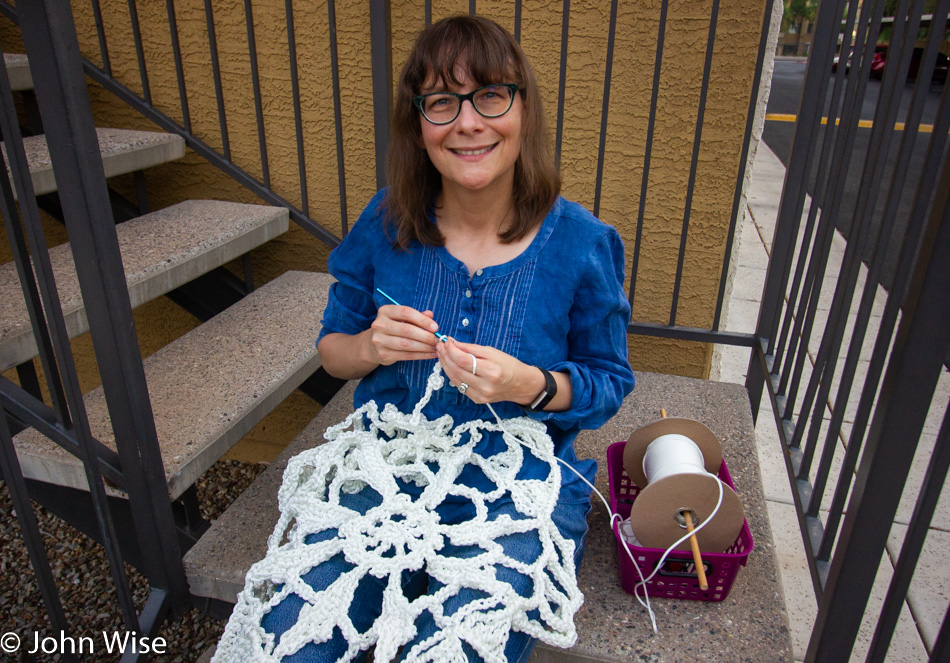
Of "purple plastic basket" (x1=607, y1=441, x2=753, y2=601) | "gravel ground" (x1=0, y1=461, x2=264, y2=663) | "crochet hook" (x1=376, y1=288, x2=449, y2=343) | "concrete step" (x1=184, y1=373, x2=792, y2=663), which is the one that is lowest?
"gravel ground" (x1=0, y1=461, x2=264, y2=663)

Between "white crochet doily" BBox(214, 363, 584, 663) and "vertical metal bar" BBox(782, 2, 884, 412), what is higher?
"vertical metal bar" BBox(782, 2, 884, 412)

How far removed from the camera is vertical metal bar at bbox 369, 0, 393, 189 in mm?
2275

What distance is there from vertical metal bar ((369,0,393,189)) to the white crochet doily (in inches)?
46.0

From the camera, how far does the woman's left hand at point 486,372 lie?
1312 mm

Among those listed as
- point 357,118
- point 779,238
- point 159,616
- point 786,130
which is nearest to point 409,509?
point 159,616

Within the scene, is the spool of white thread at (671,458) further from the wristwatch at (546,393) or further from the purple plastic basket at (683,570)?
the wristwatch at (546,393)

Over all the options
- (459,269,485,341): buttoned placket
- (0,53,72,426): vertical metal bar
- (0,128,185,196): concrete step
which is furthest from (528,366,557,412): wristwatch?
(0,128,185,196): concrete step

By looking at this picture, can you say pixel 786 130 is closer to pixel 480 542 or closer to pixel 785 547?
pixel 785 547

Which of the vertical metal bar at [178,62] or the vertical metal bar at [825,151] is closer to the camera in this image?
the vertical metal bar at [825,151]

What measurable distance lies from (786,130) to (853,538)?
1179cm

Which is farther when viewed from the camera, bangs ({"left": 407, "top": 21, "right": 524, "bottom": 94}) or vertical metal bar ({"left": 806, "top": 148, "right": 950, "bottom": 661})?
bangs ({"left": 407, "top": 21, "right": 524, "bottom": 94})

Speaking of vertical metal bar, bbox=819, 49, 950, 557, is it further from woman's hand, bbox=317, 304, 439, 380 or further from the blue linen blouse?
woman's hand, bbox=317, 304, 439, 380

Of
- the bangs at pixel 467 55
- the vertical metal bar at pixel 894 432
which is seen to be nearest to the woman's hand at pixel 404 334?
the bangs at pixel 467 55

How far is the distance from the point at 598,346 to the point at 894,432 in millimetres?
641
